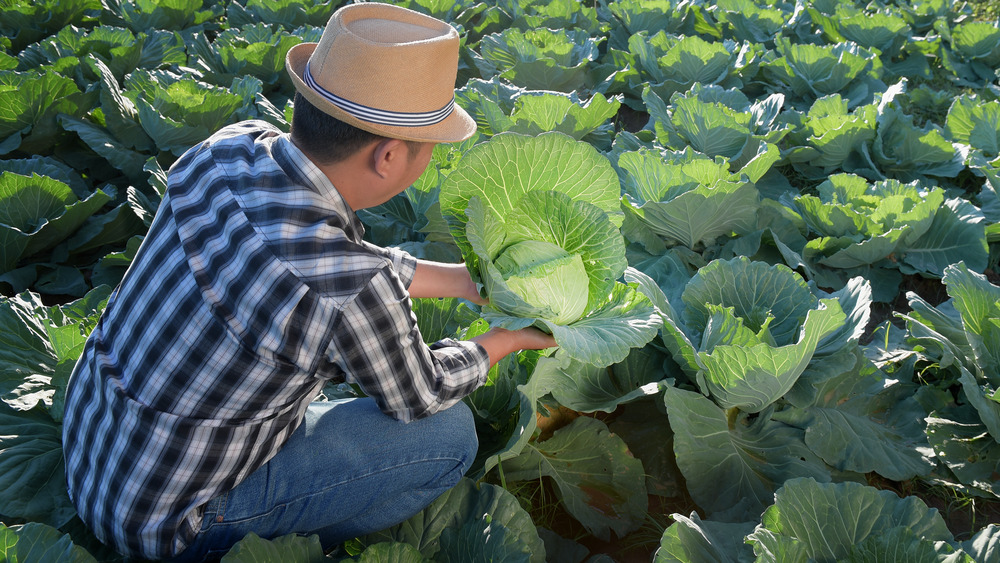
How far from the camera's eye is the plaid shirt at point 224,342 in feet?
5.07

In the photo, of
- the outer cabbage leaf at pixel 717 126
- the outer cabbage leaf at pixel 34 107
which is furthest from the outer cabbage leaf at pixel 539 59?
the outer cabbage leaf at pixel 34 107

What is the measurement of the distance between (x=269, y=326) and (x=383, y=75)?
0.62 m

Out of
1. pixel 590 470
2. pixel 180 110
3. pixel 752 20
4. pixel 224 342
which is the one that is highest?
pixel 224 342

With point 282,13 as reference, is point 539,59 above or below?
above

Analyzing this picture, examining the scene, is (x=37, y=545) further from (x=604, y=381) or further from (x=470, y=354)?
(x=604, y=381)

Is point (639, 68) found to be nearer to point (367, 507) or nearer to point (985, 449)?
point (985, 449)

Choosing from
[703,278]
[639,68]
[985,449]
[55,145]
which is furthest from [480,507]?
[639,68]

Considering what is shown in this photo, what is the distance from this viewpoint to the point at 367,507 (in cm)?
202

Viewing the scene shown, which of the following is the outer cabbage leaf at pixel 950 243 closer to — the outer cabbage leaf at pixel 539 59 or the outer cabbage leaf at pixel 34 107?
the outer cabbage leaf at pixel 539 59

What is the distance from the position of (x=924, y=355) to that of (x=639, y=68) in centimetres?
332

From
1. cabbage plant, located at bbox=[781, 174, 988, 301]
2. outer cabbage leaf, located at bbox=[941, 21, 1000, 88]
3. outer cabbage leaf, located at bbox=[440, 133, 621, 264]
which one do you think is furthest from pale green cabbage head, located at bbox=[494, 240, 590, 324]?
outer cabbage leaf, located at bbox=[941, 21, 1000, 88]

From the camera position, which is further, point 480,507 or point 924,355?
point 924,355

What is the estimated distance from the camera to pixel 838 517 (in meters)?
2.02

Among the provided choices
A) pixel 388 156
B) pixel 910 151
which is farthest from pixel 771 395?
pixel 910 151
